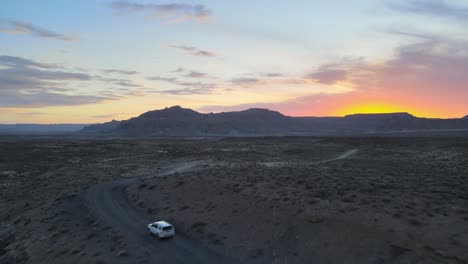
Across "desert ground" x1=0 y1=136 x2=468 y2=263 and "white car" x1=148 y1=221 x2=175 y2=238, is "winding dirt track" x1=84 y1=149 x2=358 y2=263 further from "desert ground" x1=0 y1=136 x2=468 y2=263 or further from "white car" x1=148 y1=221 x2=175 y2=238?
"white car" x1=148 y1=221 x2=175 y2=238

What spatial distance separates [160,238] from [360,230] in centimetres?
1302

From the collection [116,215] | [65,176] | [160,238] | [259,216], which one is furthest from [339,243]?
[65,176]

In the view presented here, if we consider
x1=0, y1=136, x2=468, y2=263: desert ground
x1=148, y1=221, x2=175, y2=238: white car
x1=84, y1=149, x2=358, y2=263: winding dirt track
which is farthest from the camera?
x1=148, y1=221, x2=175, y2=238: white car

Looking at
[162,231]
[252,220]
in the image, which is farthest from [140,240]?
[252,220]

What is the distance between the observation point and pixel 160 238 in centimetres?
2145

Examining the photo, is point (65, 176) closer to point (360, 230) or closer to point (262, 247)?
point (262, 247)

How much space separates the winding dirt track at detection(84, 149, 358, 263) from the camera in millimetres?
18797

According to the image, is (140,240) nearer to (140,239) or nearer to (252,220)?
(140,239)

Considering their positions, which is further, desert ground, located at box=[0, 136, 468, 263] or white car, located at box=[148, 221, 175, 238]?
white car, located at box=[148, 221, 175, 238]

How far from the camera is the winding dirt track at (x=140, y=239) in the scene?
1880 centimetres

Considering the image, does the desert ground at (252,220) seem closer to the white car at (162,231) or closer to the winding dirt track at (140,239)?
the winding dirt track at (140,239)

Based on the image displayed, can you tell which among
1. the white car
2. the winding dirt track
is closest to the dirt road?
the winding dirt track

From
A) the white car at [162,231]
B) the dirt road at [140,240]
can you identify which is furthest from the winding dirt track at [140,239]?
the white car at [162,231]

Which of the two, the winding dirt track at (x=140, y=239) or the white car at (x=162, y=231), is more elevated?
the white car at (x=162, y=231)
